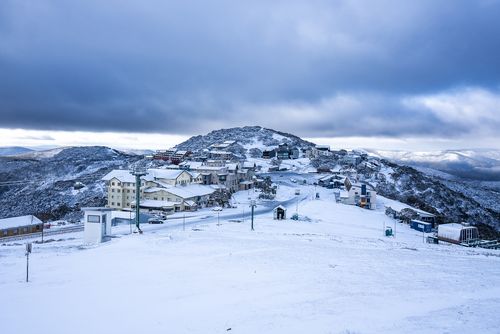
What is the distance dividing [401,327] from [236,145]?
136 metres

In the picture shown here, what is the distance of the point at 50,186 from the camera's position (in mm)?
99750

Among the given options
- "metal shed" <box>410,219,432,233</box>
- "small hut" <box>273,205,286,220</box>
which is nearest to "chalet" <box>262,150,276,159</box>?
"metal shed" <box>410,219,432,233</box>

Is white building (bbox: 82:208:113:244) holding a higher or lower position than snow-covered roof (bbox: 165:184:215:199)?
lower

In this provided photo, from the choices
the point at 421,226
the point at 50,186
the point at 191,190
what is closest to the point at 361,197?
the point at 421,226

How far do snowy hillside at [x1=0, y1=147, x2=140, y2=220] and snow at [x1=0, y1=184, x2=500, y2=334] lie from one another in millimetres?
50669

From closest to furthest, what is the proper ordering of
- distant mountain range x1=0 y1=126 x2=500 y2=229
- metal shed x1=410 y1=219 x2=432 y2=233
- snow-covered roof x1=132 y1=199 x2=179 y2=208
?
1. metal shed x1=410 y1=219 x2=432 y2=233
2. snow-covered roof x1=132 y1=199 x2=179 y2=208
3. distant mountain range x1=0 y1=126 x2=500 y2=229

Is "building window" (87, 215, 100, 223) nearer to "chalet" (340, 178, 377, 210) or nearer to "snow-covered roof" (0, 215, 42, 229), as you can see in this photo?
"snow-covered roof" (0, 215, 42, 229)

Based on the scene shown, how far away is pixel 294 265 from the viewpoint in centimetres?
2438

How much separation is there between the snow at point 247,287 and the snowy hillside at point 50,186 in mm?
50669

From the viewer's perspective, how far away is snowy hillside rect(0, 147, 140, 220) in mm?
82325

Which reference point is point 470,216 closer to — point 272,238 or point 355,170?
point 355,170

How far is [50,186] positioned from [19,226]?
57.7 m

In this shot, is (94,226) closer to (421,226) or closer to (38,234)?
(38,234)

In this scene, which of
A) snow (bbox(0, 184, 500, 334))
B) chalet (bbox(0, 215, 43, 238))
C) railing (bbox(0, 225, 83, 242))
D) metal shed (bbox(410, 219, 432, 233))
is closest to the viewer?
snow (bbox(0, 184, 500, 334))
